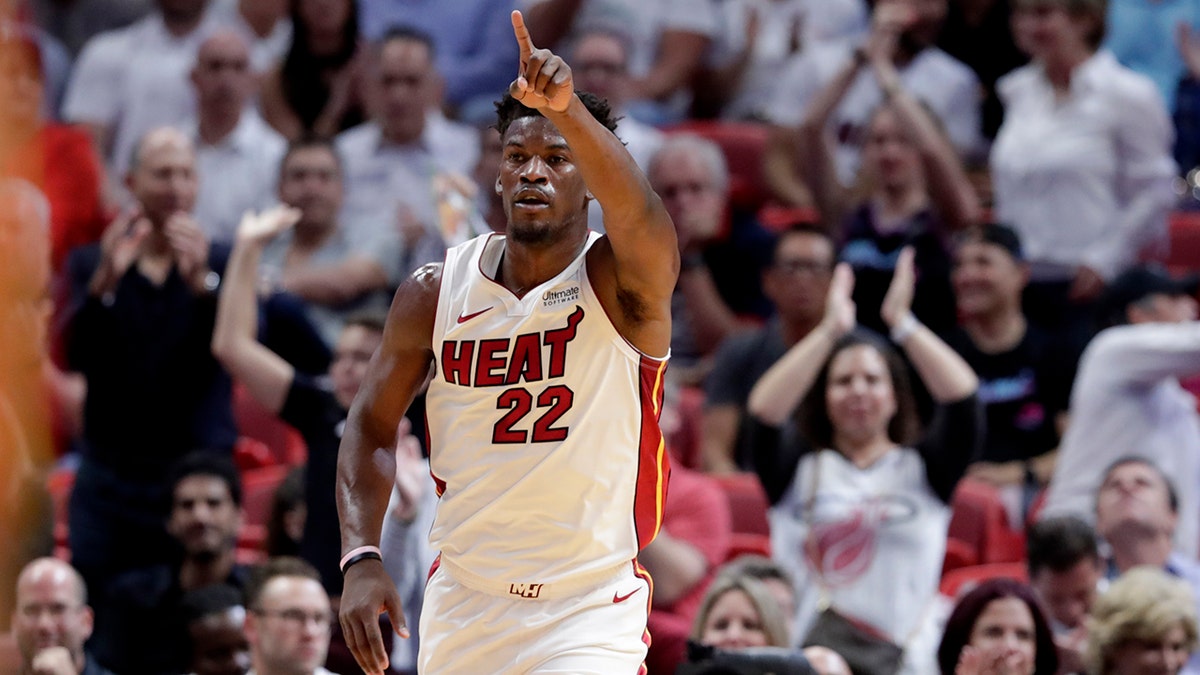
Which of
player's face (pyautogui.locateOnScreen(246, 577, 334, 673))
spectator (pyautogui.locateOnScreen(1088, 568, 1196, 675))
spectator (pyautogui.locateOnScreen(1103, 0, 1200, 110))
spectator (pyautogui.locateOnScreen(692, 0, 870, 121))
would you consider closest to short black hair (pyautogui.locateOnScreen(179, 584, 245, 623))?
player's face (pyautogui.locateOnScreen(246, 577, 334, 673))

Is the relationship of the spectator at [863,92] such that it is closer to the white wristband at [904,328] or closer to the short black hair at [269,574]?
the white wristband at [904,328]

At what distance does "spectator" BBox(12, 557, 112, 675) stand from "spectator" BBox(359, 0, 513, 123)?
4638 mm

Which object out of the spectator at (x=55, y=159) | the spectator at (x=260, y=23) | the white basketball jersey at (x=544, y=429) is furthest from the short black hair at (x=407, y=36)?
the white basketball jersey at (x=544, y=429)

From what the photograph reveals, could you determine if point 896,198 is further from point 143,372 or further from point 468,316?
point 468,316

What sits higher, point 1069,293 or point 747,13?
point 747,13

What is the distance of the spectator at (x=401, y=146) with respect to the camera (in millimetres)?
9414

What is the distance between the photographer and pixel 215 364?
782cm

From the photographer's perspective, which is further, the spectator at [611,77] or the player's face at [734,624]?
the spectator at [611,77]

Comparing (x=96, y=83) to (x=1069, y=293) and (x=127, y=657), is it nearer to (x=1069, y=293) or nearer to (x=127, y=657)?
(x=127, y=657)

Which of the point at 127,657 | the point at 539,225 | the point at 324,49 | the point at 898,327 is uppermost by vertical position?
the point at 324,49

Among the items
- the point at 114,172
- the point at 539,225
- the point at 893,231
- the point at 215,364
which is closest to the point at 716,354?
the point at 893,231

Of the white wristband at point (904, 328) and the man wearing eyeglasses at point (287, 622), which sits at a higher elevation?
the white wristband at point (904, 328)

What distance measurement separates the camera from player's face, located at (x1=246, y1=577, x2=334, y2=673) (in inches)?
245

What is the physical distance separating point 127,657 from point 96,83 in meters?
4.22
